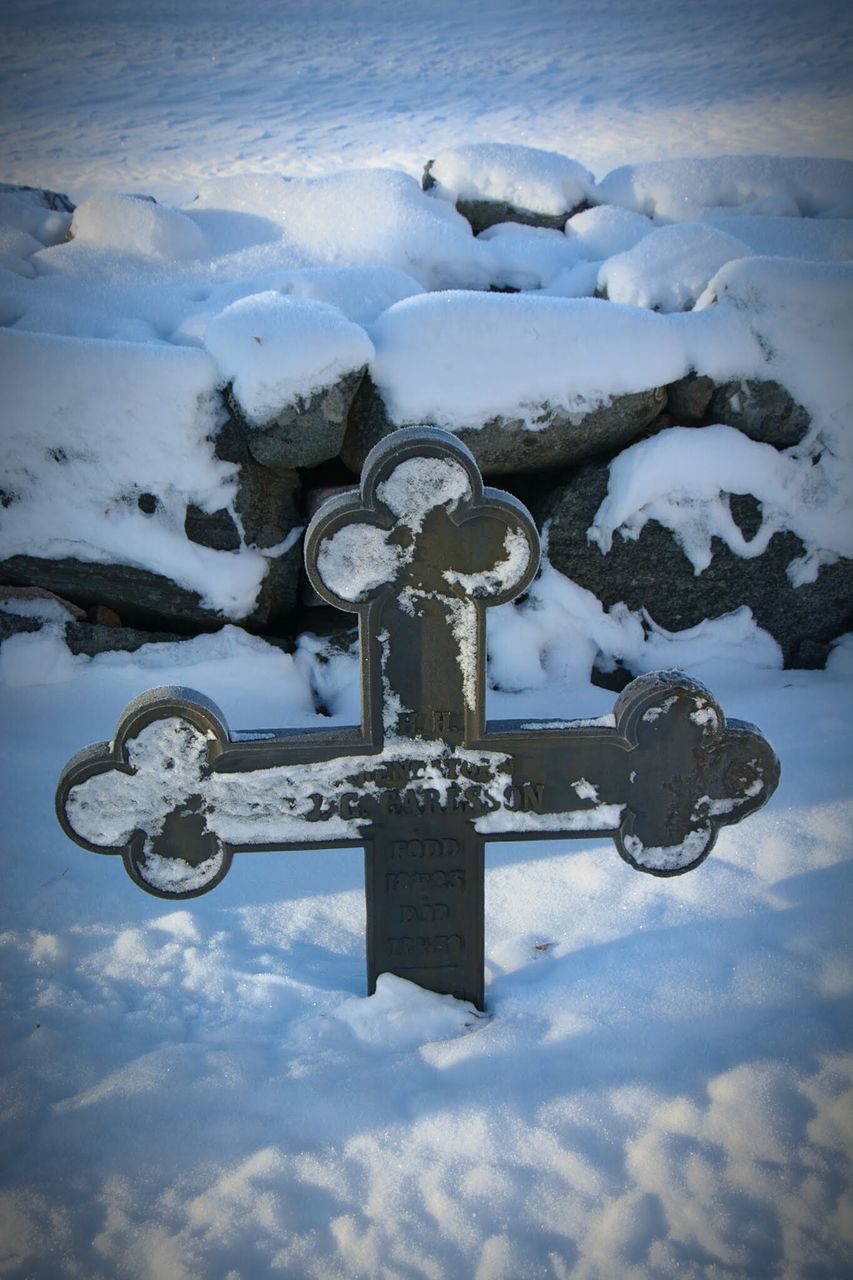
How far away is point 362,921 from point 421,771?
511mm

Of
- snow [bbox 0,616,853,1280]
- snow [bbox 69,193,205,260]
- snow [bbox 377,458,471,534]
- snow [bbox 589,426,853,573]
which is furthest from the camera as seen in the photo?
snow [bbox 69,193,205,260]

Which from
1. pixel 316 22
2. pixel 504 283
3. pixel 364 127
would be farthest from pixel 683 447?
pixel 316 22

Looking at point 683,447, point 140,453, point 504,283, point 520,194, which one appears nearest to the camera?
point 140,453

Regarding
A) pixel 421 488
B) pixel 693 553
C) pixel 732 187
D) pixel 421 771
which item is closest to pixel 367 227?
pixel 732 187

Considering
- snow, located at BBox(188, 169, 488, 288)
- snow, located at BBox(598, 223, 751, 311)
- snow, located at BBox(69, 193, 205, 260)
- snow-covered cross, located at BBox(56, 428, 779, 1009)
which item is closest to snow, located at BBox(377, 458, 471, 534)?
snow-covered cross, located at BBox(56, 428, 779, 1009)

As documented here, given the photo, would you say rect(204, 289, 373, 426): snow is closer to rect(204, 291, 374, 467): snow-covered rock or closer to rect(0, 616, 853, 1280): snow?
rect(204, 291, 374, 467): snow-covered rock

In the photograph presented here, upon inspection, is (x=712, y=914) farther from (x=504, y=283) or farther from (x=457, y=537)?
(x=504, y=283)

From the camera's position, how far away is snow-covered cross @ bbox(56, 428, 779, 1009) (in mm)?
1699

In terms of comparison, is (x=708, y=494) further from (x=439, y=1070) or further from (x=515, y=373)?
(x=439, y=1070)

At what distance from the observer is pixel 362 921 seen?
215 cm

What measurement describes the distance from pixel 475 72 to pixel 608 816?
23.0 ft

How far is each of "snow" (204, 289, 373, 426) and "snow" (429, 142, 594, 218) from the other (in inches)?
68.6

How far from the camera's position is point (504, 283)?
3.78 m

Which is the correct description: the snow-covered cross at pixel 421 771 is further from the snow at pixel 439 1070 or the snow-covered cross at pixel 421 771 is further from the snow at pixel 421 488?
the snow at pixel 439 1070
